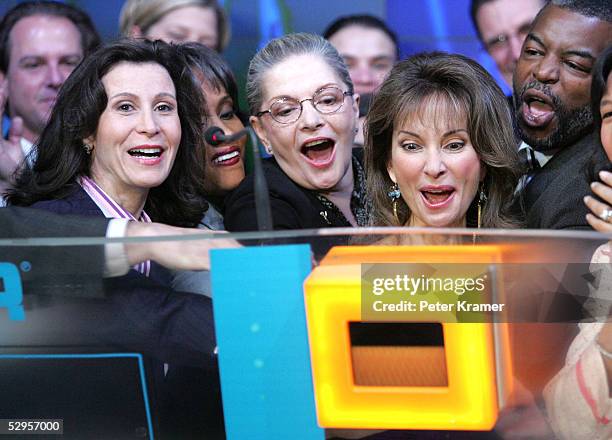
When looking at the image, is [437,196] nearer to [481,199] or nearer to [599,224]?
[481,199]

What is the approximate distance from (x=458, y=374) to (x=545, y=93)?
4.70 feet

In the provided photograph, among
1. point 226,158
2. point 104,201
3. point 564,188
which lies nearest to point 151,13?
point 226,158

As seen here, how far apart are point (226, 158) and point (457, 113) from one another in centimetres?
87

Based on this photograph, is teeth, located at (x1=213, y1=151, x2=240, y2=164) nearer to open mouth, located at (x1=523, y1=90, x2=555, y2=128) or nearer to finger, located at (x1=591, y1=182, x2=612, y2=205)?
open mouth, located at (x1=523, y1=90, x2=555, y2=128)

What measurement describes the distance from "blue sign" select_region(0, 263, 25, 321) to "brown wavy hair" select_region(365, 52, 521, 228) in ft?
3.59

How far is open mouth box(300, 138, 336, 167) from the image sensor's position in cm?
264

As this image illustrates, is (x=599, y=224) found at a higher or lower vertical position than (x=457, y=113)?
lower

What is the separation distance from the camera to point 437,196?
7.68 ft

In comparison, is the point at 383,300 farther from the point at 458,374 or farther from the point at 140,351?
the point at 140,351

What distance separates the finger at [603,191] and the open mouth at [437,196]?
0.39 metres

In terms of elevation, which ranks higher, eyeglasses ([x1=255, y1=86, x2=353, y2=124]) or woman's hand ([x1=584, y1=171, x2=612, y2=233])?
eyeglasses ([x1=255, y1=86, x2=353, y2=124])

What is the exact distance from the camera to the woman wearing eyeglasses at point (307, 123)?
2.62 m

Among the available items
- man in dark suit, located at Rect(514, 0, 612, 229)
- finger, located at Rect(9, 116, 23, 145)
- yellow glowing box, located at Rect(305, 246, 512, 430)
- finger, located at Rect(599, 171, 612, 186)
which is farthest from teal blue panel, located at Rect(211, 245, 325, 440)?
finger, located at Rect(9, 116, 23, 145)

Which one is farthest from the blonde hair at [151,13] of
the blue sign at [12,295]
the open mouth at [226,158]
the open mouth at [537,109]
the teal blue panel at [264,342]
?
the teal blue panel at [264,342]
